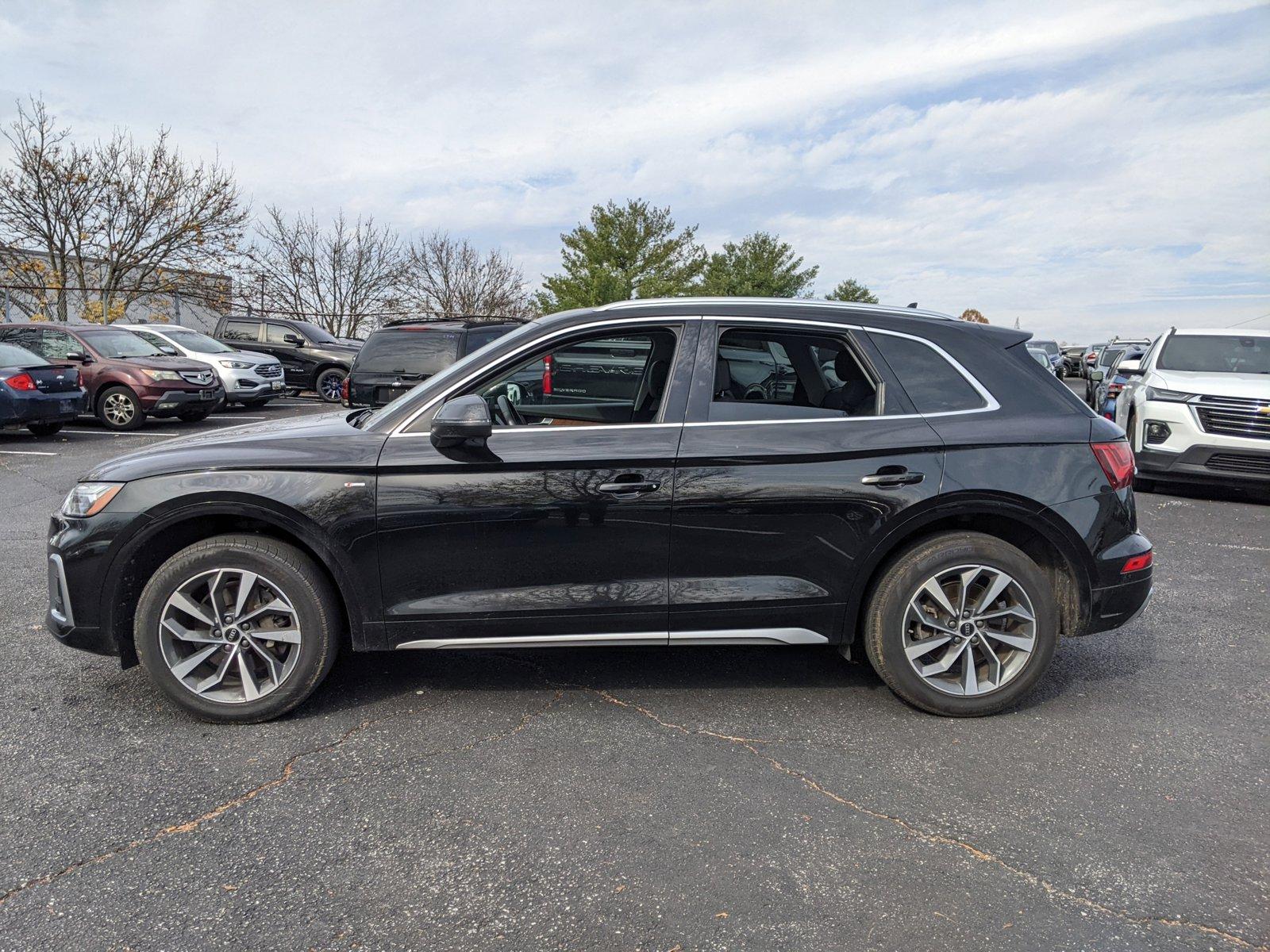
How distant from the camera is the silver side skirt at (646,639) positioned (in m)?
3.63

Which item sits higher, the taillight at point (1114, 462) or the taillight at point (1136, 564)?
the taillight at point (1114, 462)

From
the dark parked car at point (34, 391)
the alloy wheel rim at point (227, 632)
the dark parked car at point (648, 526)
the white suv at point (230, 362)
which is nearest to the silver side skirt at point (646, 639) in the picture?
the dark parked car at point (648, 526)

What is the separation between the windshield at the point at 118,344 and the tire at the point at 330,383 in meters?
5.30

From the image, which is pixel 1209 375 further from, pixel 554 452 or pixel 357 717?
pixel 357 717

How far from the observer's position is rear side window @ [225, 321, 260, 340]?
21641 millimetres

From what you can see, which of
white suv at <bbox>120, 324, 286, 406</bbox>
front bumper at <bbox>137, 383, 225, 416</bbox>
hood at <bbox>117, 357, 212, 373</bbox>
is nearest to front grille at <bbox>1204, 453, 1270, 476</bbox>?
front bumper at <bbox>137, 383, 225, 416</bbox>

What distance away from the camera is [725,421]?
12.0 feet

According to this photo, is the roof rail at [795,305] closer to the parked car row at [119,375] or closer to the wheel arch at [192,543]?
the wheel arch at [192,543]

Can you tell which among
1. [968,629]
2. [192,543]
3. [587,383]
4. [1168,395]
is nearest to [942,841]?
[968,629]

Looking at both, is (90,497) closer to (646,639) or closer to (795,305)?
(646,639)

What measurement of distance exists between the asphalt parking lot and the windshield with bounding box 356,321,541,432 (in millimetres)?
1201

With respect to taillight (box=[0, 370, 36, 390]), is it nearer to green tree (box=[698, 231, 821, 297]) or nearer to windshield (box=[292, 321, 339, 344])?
windshield (box=[292, 321, 339, 344])

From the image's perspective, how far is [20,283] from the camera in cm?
2698

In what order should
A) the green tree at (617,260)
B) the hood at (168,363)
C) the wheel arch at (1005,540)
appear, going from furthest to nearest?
1. the green tree at (617,260)
2. the hood at (168,363)
3. the wheel arch at (1005,540)
